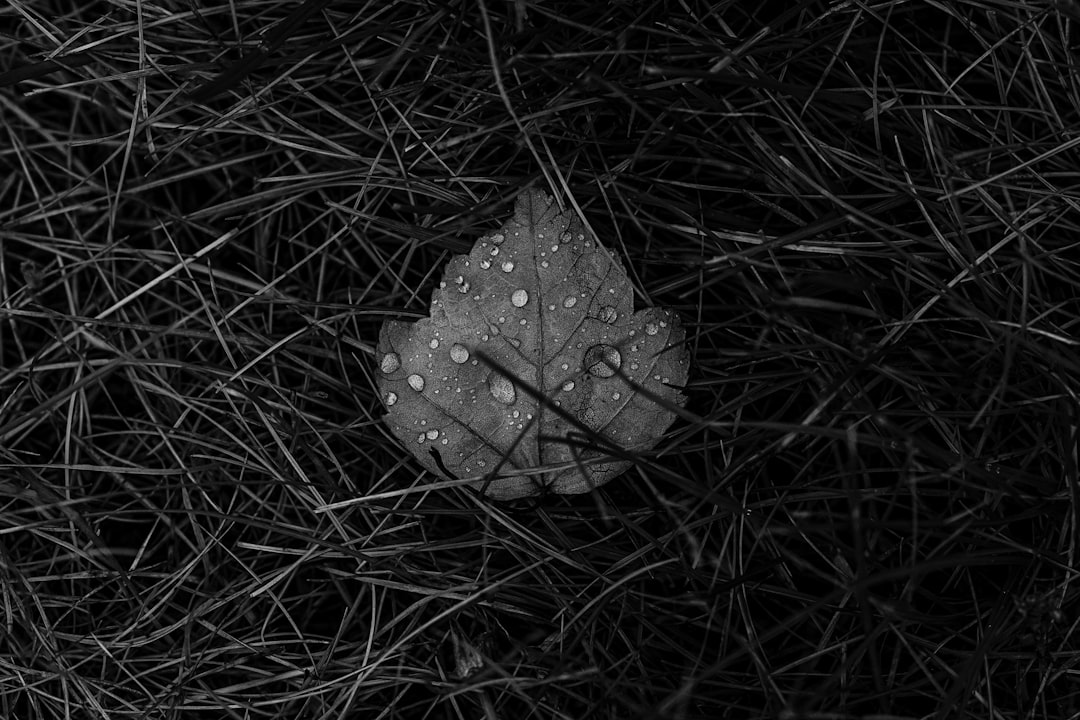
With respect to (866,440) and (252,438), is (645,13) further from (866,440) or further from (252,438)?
(252,438)

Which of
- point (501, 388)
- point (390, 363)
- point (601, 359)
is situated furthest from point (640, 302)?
point (390, 363)

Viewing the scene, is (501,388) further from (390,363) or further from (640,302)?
(640,302)

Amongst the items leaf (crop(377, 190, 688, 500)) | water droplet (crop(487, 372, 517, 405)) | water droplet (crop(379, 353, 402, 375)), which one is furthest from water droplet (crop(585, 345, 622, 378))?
water droplet (crop(379, 353, 402, 375))

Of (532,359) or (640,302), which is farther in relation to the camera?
(640,302)

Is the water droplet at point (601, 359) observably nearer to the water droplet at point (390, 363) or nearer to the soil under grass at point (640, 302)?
the soil under grass at point (640, 302)

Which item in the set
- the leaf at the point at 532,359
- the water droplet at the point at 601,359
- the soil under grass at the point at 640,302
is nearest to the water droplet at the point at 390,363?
the leaf at the point at 532,359

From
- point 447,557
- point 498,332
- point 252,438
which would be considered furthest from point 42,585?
point 498,332
